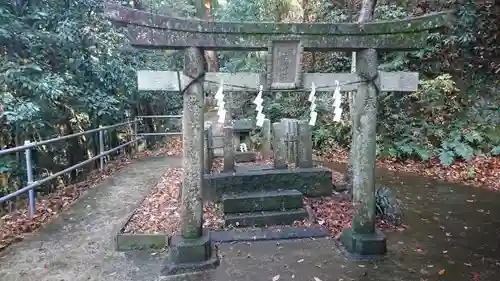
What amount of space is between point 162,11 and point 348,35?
349 inches

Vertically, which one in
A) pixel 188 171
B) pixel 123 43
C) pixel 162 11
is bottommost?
pixel 188 171

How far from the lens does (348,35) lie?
414 cm

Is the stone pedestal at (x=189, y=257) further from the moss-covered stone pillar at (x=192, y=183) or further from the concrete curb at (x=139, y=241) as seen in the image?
the concrete curb at (x=139, y=241)

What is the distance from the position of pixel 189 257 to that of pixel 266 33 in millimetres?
2626

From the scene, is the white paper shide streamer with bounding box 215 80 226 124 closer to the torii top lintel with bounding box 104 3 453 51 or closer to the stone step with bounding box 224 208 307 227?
the torii top lintel with bounding box 104 3 453 51

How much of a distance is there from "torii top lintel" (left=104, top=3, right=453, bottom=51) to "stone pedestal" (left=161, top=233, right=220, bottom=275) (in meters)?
2.16

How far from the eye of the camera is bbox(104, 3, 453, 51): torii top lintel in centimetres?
373

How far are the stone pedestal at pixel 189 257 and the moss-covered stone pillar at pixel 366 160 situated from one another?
1724 millimetres

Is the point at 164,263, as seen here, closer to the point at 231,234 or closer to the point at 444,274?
the point at 231,234

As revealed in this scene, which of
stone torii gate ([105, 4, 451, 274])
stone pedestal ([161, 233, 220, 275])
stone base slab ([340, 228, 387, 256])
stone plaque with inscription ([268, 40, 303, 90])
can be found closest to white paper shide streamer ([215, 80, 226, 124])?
stone torii gate ([105, 4, 451, 274])

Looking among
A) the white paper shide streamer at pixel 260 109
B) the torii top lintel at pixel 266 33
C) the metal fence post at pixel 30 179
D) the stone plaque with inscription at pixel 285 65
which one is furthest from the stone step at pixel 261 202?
the metal fence post at pixel 30 179

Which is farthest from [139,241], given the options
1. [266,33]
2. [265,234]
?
[266,33]

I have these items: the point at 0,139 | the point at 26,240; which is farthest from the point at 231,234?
the point at 0,139

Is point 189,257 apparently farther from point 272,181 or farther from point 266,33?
point 266,33
